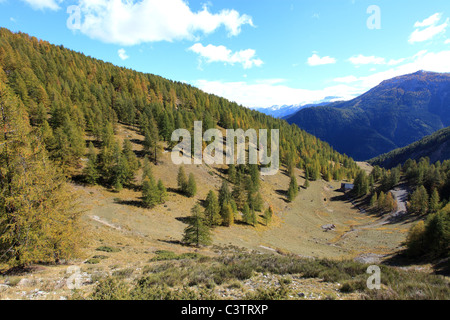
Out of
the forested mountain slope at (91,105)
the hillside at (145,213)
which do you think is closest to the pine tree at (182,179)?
the hillside at (145,213)

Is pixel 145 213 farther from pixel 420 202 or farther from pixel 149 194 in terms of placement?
pixel 420 202

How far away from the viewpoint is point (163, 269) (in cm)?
1432

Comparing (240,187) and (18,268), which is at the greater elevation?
(18,268)

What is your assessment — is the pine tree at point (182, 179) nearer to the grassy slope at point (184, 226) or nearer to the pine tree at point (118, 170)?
the grassy slope at point (184, 226)

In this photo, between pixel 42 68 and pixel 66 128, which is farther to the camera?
pixel 42 68

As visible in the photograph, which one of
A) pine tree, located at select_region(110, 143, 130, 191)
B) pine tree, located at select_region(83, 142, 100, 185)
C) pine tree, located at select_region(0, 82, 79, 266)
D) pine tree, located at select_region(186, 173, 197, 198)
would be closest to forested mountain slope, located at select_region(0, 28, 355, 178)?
pine tree, located at select_region(83, 142, 100, 185)

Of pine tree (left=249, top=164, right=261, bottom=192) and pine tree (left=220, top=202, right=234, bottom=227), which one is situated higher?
pine tree (left=249, top=164, right=261, bottom=192)

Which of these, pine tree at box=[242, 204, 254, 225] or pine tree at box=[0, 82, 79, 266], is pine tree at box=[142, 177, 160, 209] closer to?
pine tree at box=[242, 204, 254, 225]

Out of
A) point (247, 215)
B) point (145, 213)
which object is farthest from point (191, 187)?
point (247, 215)

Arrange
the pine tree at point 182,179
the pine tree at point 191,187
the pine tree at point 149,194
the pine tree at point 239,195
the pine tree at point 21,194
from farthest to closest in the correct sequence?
the pine tree at point 239,195 < the pine tree at point 182,179 < the pine tree at point 191,187 < the pine tree at point 149,194 < the pine tree at point 21,194
